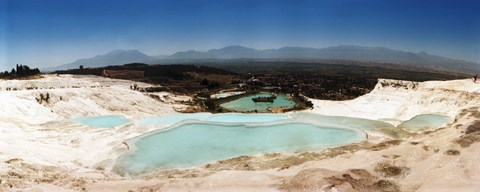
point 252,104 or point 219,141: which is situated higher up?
point 219,141

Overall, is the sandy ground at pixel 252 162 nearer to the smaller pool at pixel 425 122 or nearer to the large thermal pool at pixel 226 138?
the large thermal pool at pixel 226 138

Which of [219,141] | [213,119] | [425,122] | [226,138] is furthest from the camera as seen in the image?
[213,119]

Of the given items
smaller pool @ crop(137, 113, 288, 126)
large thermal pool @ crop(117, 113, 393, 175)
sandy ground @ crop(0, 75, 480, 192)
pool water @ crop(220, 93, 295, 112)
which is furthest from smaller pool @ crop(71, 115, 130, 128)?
pool water @ crop(220, 93, 295, 112)

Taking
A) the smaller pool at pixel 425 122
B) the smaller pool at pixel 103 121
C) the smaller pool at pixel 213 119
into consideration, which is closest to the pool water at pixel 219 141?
the smaller pool at pixel 213 119

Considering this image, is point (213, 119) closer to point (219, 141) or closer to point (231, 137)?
point (231, 137)

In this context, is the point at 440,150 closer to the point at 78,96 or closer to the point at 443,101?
the point at 443,101

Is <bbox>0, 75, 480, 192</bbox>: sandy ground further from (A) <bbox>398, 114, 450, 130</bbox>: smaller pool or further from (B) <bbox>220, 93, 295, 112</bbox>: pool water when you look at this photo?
(B) <bbox>220, 93, 295, 112</bbox>: pool water

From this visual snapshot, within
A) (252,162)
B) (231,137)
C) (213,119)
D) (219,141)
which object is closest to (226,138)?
(231,137)

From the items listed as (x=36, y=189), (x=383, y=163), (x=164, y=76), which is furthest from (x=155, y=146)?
(x=164, y=76)
